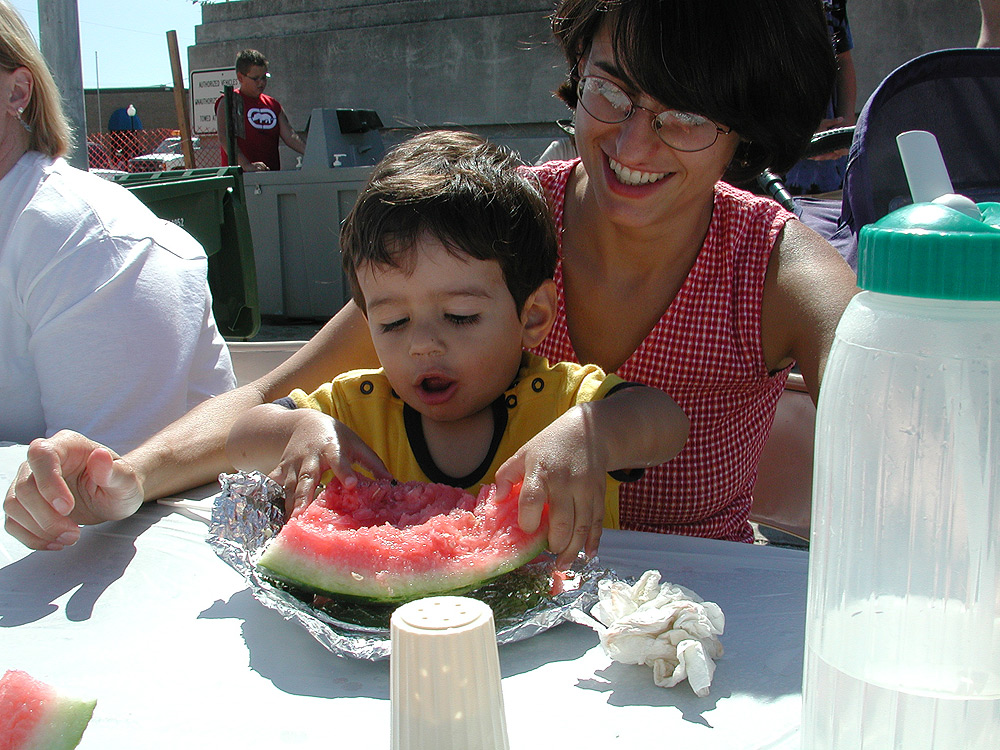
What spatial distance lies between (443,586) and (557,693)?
0.19 metres

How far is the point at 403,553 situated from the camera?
3.59ft

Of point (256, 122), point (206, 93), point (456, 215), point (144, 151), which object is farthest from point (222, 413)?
point (144, 151)

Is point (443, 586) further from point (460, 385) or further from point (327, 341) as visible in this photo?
point (327, 341)

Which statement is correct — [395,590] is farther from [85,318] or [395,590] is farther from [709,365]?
[85,318]

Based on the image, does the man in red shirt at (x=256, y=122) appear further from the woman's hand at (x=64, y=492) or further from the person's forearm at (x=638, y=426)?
the person's forearm at (x=638, y=426)

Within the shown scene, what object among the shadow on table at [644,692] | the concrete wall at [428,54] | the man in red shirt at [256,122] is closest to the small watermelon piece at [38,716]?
the shadow on table at [644,692]

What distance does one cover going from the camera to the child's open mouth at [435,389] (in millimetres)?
1483

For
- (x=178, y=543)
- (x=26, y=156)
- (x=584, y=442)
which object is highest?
(x=26, y=156)

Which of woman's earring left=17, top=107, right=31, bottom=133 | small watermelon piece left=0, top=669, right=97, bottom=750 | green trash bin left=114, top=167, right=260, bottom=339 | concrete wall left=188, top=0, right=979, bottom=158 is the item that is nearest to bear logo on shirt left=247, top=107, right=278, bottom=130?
concrete wall left=188, top=0, right=979, bottom=158

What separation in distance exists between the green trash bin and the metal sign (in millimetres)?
6053

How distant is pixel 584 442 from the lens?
1.22 m

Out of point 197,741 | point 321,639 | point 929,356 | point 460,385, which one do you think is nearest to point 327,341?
point 460,385

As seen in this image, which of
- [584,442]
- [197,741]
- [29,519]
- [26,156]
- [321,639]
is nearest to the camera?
[197,741]

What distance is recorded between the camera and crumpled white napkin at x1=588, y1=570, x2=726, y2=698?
3.03 feet
